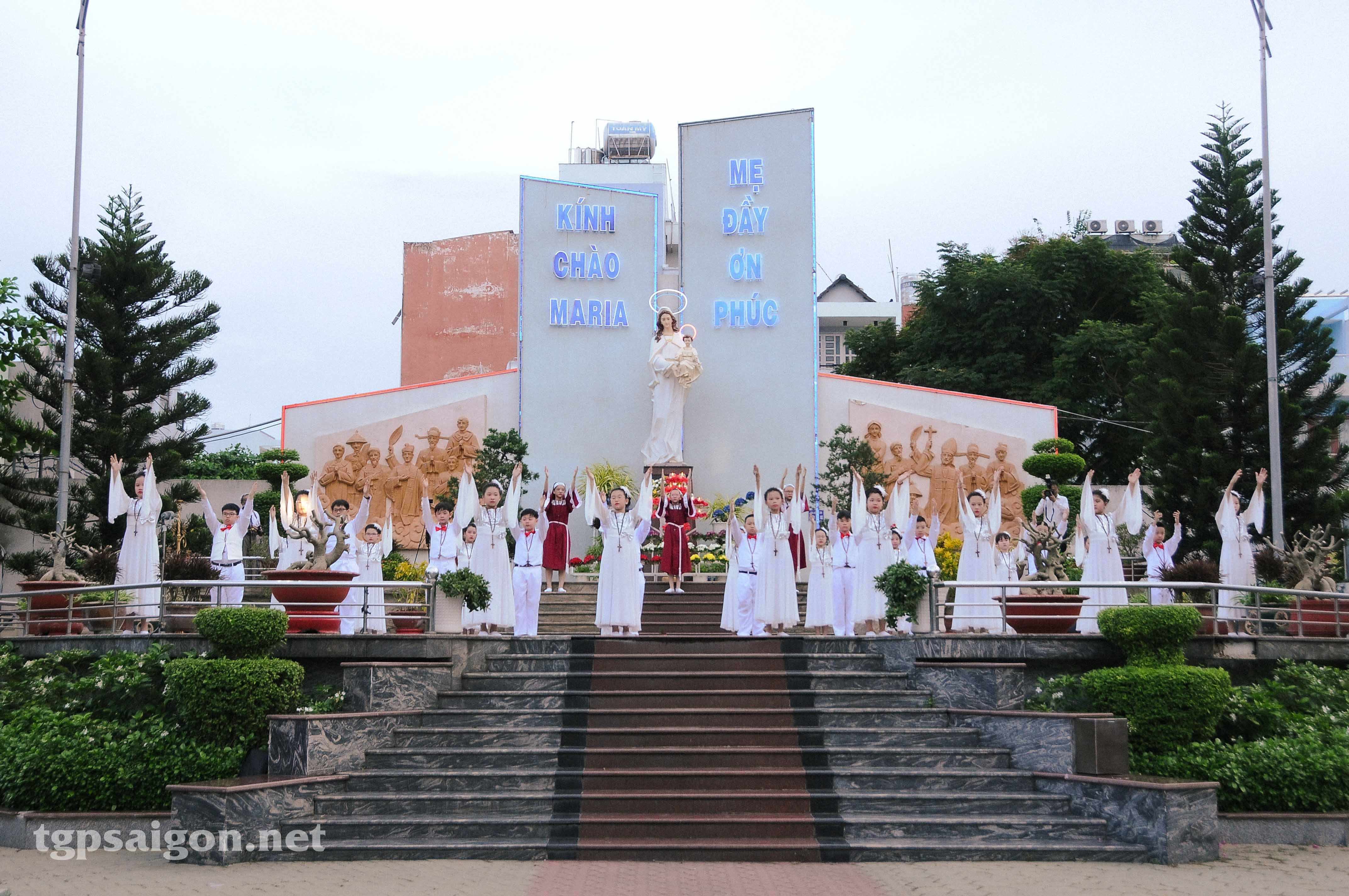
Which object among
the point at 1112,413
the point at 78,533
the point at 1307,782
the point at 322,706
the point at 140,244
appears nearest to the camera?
the point at 1307,782

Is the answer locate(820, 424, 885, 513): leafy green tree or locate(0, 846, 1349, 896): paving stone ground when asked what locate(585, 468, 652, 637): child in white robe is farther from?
locate(820, 424, 885, 513): leafy green tree

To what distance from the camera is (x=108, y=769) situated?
916 cm

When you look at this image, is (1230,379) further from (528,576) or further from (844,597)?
(528,576)

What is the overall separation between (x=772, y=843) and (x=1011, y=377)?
20434mm

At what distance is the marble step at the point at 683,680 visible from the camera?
33.7 ft

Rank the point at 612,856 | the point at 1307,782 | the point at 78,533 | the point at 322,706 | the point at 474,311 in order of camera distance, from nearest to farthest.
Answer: the point at 612,856 → the point at 1307,782 → the point at 322,706 → the point at 78,533 → the point at 474,311

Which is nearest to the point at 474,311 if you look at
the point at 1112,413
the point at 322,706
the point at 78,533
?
the point at 78,533

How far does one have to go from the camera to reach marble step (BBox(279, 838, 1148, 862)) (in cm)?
814

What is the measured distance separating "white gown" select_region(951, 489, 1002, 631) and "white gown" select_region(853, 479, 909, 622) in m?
0.70

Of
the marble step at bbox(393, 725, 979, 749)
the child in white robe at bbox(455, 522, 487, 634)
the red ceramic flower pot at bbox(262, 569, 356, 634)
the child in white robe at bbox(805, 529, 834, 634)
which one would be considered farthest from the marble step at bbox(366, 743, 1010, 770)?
the child in white robe at bbox(805, 529, 834, 634)

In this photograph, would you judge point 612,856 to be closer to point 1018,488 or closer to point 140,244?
point 1018,488

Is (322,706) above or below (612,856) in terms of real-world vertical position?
above

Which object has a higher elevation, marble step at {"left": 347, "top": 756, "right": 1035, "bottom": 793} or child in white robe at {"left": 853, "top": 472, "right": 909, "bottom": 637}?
child in white robe at {"left": 853, "top": 472, "right": 909, "bottom": 637}

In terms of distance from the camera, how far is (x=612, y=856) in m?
8.16
